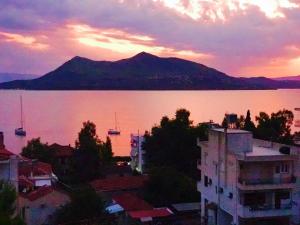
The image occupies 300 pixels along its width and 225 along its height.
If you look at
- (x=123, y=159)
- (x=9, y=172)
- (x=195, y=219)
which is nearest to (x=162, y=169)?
(x=195, y=219)

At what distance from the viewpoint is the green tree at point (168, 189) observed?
1163 inches

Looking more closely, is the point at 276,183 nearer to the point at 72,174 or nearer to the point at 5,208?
the point at 5,208

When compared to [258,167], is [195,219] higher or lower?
lower

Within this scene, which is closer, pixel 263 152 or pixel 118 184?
pixel 263 152

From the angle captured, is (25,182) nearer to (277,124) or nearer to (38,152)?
(38,152)

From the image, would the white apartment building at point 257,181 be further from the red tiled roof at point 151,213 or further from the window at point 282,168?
the red tiled roof at point 151,213

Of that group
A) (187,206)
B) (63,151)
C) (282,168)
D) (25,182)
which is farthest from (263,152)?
(63,151)

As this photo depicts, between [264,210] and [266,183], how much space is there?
109 cm

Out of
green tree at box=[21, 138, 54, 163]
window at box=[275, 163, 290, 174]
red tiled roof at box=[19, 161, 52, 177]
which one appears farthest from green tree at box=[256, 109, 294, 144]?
window at box=[275, 163, 290, 174]

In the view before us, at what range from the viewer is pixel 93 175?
40.4 metres

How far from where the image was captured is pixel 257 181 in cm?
2197

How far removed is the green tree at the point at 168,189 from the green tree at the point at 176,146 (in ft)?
23.3

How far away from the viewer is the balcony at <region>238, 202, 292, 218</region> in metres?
21.7

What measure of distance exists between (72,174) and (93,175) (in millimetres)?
1546
